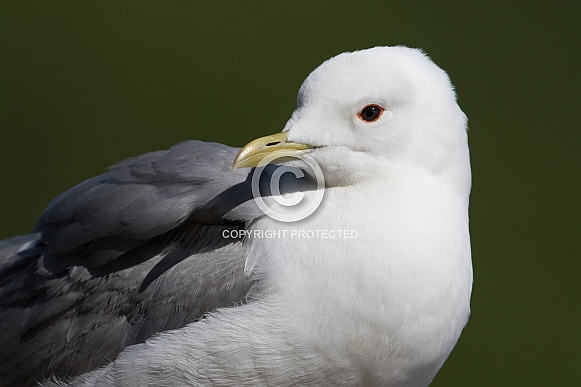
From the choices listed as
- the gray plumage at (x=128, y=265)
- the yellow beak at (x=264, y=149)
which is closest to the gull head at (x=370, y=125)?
the yellow beak at (x=264, y=149)

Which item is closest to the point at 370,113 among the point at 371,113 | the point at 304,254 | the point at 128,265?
the point at 371,113

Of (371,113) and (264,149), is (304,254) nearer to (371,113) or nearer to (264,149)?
(264,149)

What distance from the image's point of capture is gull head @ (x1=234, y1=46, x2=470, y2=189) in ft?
8.02

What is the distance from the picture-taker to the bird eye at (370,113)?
8.07 ft

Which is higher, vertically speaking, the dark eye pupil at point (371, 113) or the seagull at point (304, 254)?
the dark eye pupil at point (371, 113)

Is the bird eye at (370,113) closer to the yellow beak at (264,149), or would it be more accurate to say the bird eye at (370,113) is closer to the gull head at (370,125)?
the gull head at (370,125)

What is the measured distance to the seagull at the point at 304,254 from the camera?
2.39 m

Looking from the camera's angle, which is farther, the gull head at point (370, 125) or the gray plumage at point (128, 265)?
the gray plumage at point (128, 265)

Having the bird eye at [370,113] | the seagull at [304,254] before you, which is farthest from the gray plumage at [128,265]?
the bird eye at [370,113]

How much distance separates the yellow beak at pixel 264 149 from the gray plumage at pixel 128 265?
160 millimetres

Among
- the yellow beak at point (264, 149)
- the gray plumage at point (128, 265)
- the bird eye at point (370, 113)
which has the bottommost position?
the gray plumage at point (128, 265)

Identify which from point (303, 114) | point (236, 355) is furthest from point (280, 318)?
point (303, 114)

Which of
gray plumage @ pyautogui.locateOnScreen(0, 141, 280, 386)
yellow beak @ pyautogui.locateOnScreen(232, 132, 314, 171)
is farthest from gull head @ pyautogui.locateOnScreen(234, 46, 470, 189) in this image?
gray plumage @ pyautogui.locateOnScreen(0, 141, 280, 386)

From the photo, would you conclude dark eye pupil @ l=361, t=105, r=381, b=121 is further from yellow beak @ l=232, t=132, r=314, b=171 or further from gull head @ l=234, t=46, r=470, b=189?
yellow beak @ l=232, t=132, r=314, b=171
